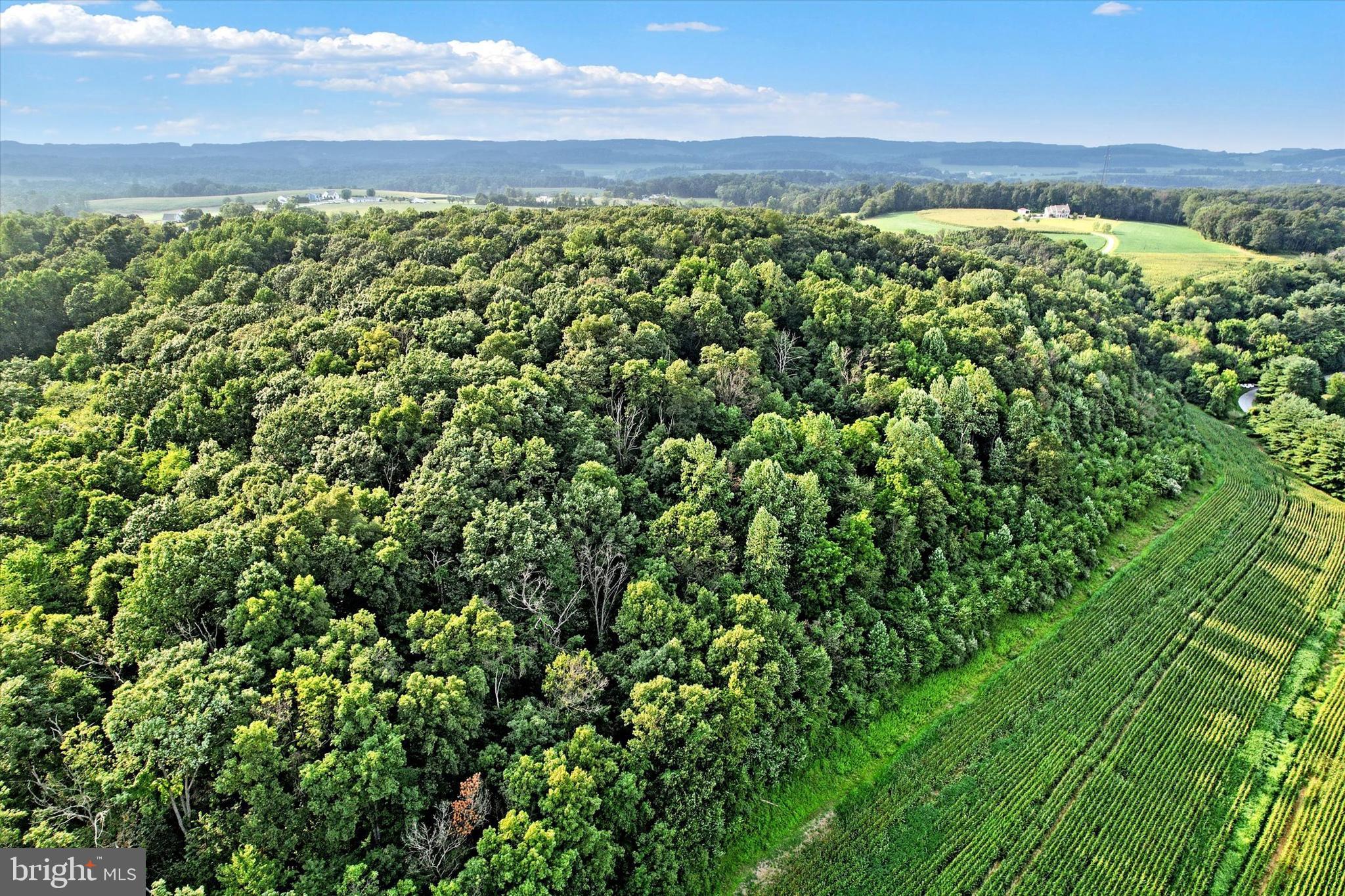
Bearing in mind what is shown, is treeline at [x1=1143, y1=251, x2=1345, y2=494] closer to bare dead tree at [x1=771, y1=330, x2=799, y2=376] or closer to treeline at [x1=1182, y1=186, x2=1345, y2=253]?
treeline at [x1=1182, y1=186, x2=1345, y2=253]

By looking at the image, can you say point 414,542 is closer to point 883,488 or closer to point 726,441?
point 726,441

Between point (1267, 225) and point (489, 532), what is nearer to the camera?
point (489, 532)

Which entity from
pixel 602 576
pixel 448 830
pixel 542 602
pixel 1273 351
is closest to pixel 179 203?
pixel 602 576

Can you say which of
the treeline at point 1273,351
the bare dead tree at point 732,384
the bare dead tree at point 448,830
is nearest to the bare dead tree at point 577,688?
the bare dead tree at point 448,830

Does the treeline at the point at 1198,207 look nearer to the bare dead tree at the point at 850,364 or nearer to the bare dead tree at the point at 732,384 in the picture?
the bare dead tree at the point at 850,364

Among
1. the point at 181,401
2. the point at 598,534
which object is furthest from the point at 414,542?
the point at 181,401

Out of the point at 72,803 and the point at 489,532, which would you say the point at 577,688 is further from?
the point at 72,803

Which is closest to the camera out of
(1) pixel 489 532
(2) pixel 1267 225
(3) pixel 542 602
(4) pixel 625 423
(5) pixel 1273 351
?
(3) pixel 542 602
